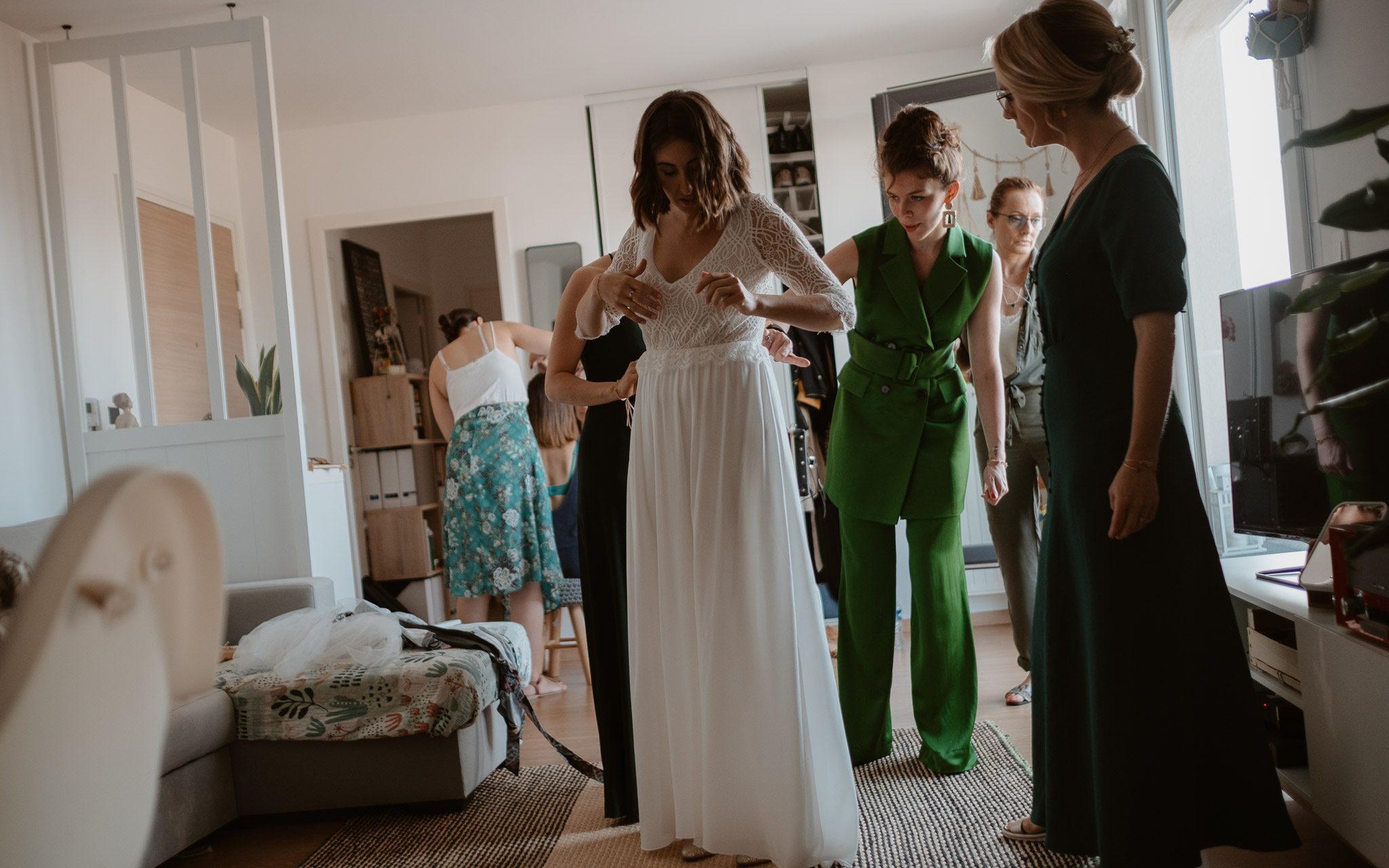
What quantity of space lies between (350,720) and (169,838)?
1.47 feet

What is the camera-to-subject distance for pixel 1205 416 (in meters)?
2.81

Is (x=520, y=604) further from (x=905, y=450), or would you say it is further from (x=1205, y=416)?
(x=1205, y=416)

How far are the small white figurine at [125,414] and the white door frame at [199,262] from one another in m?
0.07

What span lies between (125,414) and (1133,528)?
3.68 meters

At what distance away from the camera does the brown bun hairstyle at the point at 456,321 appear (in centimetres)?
429

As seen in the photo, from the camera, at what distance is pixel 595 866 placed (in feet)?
6.54

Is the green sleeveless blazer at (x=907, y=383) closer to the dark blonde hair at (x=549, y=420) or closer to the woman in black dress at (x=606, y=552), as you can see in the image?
the woman in black dress at (x=606, y=552)

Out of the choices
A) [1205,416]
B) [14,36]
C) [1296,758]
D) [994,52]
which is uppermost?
[14,36]

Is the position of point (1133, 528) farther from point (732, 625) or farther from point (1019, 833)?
point (1019, 833)

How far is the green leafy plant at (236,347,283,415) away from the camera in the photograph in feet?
12.0

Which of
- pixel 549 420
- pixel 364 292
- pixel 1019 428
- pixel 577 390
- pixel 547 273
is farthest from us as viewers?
pixel 364 292

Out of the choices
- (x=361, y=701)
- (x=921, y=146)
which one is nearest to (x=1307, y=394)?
(x=921, y=146)

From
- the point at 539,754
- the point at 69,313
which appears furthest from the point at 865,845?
the point at 69,313

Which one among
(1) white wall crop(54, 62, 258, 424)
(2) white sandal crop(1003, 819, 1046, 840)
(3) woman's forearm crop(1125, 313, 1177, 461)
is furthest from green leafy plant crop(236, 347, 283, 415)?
(3) woman's forearm crop(1125, 313, 1177, 461)
